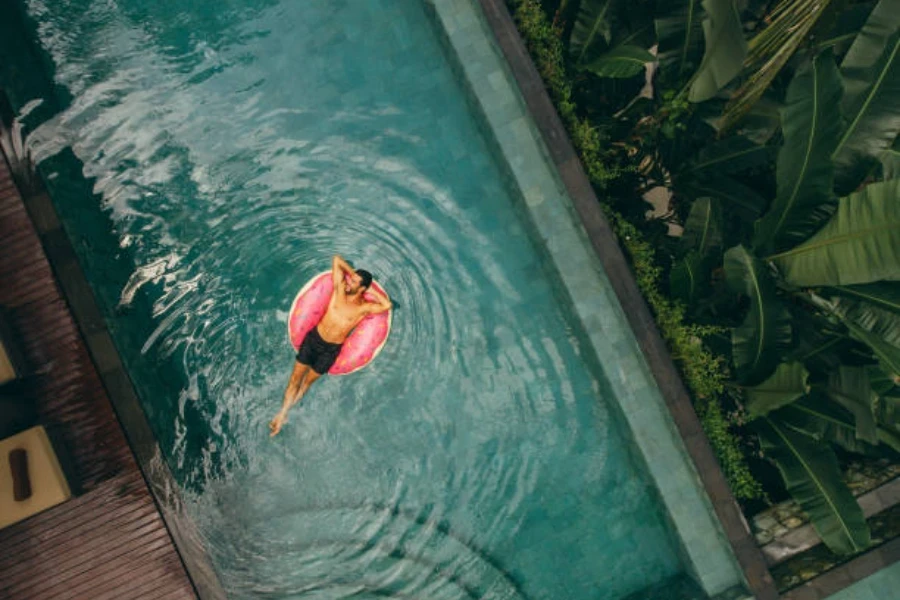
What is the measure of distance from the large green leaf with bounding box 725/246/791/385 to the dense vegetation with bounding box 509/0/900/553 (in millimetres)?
17

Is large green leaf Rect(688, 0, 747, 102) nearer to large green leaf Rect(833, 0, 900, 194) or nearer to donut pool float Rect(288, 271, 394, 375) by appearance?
large green leaf Rect(833, 0, 900, 194)

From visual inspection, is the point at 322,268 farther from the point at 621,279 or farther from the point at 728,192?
the point at 728,192

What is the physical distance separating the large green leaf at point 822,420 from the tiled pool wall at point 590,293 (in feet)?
3.36

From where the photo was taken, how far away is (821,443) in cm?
525

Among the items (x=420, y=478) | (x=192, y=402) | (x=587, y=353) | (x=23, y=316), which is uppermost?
(x=23, y=316)

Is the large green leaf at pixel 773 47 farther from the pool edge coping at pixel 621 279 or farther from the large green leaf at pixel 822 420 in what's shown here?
the large green leaf at pixel 822 420

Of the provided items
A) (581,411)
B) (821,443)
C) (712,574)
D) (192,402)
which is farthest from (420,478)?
(821,443)

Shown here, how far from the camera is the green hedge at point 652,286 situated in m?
5.73

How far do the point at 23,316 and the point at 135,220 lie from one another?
5.22ft

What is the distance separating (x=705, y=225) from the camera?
17.8ft

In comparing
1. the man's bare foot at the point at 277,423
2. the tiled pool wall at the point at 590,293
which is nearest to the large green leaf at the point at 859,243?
the tiled pool wall at the point at 590,293

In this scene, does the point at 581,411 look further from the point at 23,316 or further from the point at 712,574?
the point at 23,316

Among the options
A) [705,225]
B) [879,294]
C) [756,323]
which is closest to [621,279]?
[705,225]

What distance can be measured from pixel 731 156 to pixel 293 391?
16.6 feet
